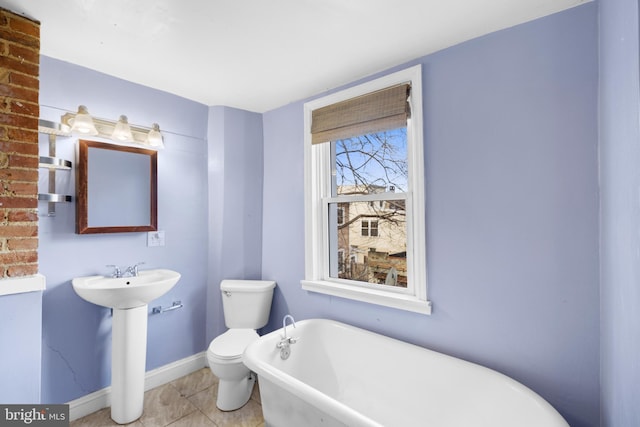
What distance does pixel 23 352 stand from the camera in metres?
1.47

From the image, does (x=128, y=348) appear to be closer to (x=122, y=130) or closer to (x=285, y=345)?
(x=285, y=345)

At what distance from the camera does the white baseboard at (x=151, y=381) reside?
1.99 metres

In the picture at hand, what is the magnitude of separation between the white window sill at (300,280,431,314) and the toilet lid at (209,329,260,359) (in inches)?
22.4

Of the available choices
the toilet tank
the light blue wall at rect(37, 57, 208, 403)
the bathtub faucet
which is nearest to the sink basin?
the light blue wall at rect(37, 57, 208, 403)

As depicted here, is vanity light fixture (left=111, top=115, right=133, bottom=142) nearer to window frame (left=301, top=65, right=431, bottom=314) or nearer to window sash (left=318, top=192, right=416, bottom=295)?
window frame (left=301, top=65, right=431, bottom=314)

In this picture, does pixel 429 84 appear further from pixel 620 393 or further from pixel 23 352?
pixel 23 352

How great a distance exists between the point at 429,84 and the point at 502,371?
1.63 m

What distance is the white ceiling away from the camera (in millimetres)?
1419

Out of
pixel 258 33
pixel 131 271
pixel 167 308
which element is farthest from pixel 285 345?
pixel 258 33

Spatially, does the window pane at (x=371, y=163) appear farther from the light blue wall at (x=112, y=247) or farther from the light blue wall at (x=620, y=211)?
the light blue wall at (x=112, y=247)

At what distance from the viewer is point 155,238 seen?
2.38 metres

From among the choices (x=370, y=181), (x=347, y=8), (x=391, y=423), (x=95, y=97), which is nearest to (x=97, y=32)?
(x=95, y=97)

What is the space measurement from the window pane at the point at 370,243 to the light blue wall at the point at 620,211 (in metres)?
1.02

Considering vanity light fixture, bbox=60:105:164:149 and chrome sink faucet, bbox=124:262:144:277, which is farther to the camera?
chrome sink faucet, bbox=124:262:144:277
